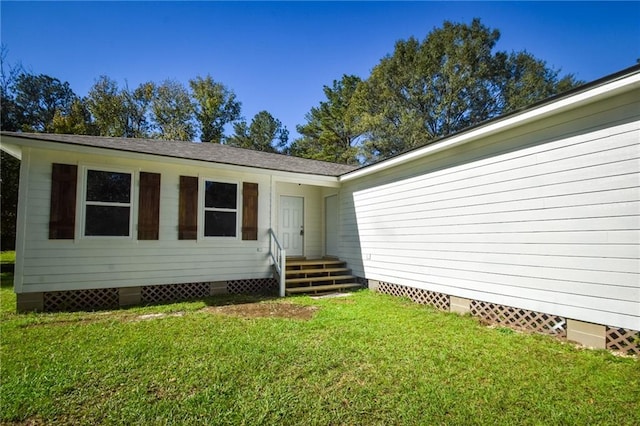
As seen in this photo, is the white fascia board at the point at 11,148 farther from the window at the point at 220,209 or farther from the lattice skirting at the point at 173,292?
the lattice skirting at the point at 173,292

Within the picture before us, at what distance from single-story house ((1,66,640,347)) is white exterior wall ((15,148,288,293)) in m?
0.02

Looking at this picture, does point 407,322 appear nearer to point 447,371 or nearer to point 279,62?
point 447,371

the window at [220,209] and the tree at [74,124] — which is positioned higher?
the tree at [74,124]

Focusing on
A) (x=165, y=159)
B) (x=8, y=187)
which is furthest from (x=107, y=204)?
(x=8, y=187)

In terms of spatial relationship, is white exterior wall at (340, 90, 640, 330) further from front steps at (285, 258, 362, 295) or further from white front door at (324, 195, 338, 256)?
white front door at (324, 195, 338, 256)

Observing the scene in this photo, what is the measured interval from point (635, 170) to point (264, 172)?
21.5ft

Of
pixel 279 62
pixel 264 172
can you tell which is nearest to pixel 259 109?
pixel 279 62

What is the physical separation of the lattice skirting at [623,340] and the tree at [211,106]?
25.8 metres

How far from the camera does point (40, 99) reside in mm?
22203

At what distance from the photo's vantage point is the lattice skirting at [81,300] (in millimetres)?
5645

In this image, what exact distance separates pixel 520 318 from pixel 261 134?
87.2 feet

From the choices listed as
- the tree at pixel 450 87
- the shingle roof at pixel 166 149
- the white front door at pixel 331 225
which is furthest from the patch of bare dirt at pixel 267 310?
the tree at pixel 450 87

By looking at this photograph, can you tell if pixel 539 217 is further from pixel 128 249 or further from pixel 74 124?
pixel 74 124

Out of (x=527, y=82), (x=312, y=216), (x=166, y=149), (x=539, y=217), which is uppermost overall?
(x=527, y=82)
